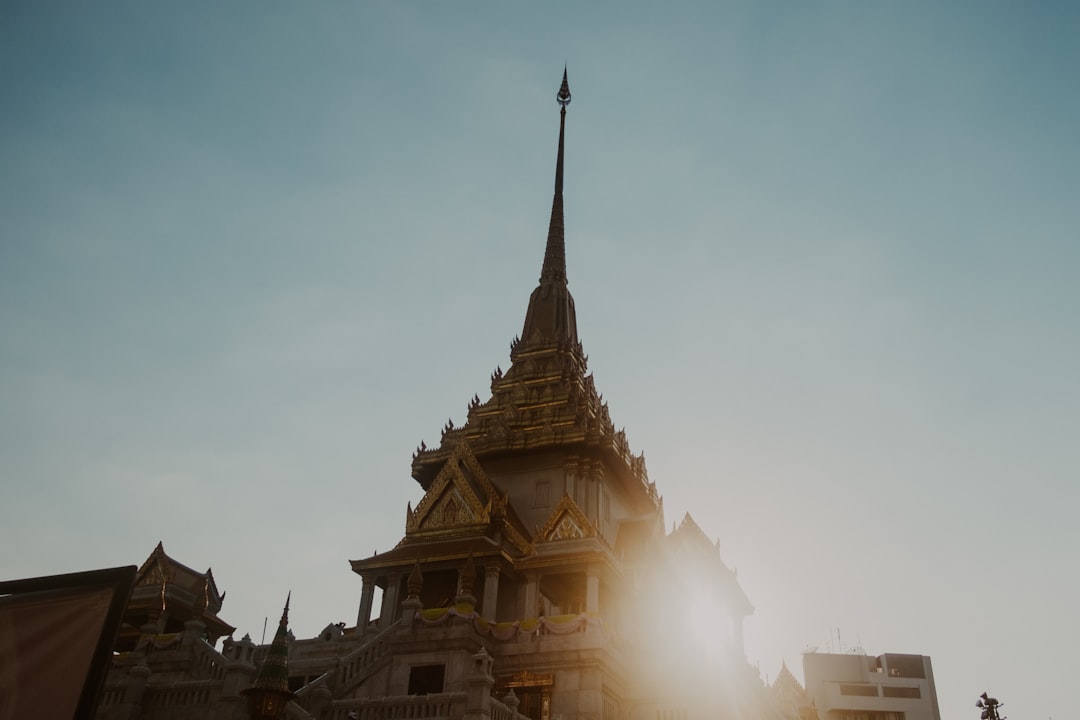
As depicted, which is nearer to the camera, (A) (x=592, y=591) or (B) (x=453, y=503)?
(A) (x=592, y=591)

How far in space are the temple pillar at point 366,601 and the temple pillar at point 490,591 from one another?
16.6 feet

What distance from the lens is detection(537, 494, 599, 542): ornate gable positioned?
3272cm

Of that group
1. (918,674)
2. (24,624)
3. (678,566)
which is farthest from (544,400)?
(918,674)

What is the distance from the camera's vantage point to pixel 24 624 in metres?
5.37

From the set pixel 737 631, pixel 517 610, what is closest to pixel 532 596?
pixel 517 610

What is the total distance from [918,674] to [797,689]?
58.0 meters

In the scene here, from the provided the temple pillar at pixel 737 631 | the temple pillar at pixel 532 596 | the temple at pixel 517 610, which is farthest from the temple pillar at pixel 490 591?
the temple pillar at pixel 737 631

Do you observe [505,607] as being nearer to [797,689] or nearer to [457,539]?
[457,539]

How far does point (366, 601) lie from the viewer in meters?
34.9

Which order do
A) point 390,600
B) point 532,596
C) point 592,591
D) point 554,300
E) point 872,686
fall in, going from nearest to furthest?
point 592,591, point 532,596, point 390,600, point 554,300, point 872,686

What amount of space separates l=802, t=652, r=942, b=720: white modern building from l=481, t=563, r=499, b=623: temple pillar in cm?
6204

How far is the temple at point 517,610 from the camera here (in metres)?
21.8

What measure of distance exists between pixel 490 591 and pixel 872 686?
6734cm

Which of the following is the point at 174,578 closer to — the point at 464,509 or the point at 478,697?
the point at 464,509
